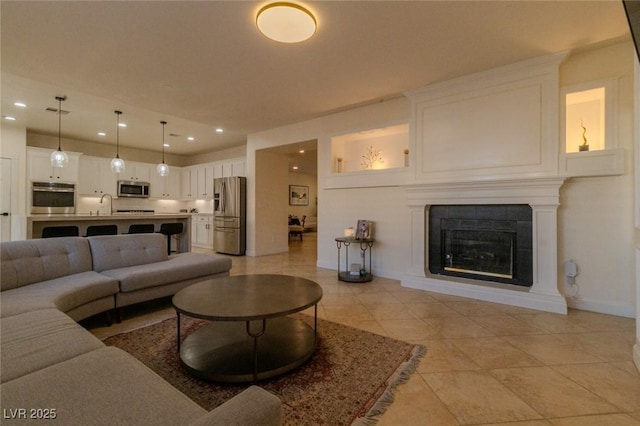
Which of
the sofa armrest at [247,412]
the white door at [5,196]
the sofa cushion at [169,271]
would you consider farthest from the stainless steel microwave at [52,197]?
the sofa armrest at [247,412]

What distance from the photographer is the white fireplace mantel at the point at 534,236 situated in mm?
3053

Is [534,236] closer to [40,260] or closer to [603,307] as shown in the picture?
[603,307]

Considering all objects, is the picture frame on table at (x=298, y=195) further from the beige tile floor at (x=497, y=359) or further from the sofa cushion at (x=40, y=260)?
the sofa cushion at (x=40, y=260)

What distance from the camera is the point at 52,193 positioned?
6.23m

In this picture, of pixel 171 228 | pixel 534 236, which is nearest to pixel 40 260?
pixel 171 228

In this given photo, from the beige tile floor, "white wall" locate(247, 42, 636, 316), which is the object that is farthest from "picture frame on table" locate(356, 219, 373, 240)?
"white wall" locate(247, 42, 636, 316)

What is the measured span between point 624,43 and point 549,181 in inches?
60.7

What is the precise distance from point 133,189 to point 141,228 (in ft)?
11.6

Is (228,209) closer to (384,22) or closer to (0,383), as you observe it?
(384,22)

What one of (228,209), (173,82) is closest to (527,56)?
(173,82)

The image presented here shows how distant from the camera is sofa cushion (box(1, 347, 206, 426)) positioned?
87cm

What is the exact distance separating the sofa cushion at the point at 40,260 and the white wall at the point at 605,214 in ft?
17.0

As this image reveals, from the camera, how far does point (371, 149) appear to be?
16.6 feet

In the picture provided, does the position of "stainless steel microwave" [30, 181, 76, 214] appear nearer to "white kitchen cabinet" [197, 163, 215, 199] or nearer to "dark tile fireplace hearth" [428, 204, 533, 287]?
"white kitchen cabinet" [197, 163, 215, 199]
